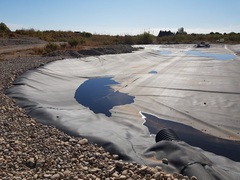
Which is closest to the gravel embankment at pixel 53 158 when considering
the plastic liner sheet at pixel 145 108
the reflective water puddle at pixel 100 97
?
the plastic liner sheet at pixel 145 108

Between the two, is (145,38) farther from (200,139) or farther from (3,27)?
(200,139)

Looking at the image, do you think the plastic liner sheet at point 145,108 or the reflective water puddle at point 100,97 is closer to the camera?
the plastic liner sheet at point 145,108

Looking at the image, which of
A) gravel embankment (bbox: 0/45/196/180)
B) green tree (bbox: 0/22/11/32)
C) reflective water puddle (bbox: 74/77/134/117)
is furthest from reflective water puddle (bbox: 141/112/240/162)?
green tree (bbox: 0/22/11/32)

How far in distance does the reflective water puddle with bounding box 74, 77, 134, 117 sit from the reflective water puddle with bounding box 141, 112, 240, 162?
1015mm

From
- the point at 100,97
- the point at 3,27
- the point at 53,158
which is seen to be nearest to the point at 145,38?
the point at 3,27

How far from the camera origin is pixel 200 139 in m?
4.04

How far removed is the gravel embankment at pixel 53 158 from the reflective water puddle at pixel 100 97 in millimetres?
1781

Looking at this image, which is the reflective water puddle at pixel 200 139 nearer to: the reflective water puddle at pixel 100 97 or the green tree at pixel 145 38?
the reflective water puddle at pixel 100 97

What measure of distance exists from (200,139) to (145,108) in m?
1.61

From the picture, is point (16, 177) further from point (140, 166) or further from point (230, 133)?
point (230, 133)

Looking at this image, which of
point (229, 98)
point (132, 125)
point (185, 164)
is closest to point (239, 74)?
point (229, 98)

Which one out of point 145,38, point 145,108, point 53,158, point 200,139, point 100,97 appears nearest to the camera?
point 53,158

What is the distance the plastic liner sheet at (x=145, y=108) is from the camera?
2996 mm

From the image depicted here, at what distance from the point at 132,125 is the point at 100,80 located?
13.6ft
